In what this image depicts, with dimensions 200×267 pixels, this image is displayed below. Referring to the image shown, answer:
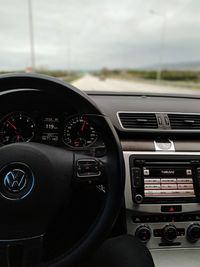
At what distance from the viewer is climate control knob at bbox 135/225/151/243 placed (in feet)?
8.02

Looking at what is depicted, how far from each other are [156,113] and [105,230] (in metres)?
1.31

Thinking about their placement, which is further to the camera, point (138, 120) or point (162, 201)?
point (138, 120)

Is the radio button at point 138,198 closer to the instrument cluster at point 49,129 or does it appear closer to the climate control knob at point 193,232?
the climate control knob at point 193,232

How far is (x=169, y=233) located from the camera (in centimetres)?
245

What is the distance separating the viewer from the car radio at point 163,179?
96.0 inches

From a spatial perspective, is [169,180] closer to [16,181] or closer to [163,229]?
[163,229]

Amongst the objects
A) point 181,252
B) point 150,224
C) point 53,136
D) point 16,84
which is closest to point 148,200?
point 150,224

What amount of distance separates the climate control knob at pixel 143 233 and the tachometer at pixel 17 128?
0.96 meters

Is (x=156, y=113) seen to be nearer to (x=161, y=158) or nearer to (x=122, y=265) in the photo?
(x=161, y=158)

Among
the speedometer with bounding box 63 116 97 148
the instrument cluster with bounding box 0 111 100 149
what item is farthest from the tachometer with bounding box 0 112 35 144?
the speedometer with bounding box 63 116 97 148

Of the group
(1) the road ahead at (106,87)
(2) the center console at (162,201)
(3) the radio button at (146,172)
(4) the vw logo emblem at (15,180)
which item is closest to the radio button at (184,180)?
(2) the center console at (162,201)

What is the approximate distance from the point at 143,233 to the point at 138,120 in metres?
0.82

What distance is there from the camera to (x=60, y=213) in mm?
1904

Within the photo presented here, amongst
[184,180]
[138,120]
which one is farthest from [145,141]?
[184,180]
